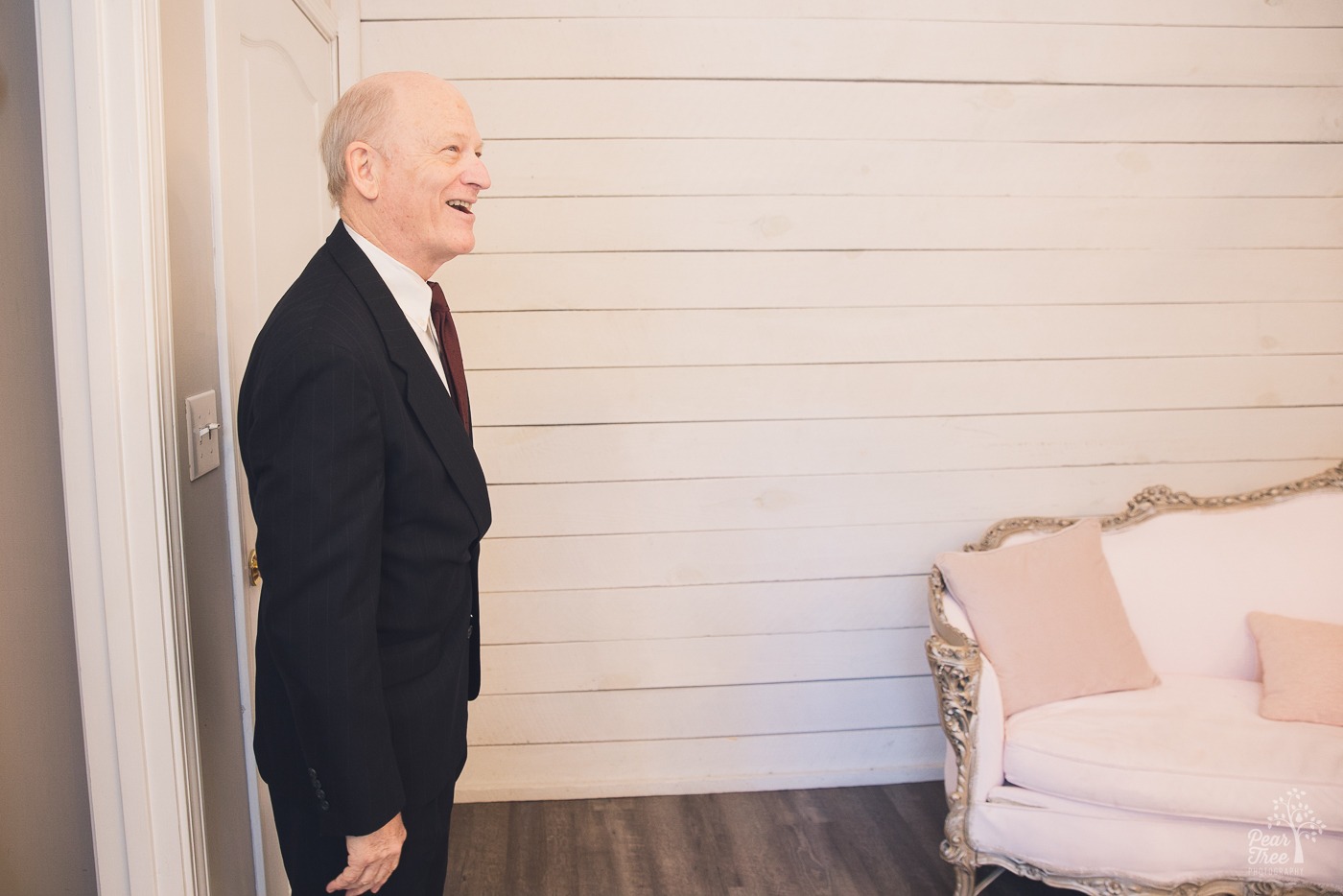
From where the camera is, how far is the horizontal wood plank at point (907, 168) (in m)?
2.58

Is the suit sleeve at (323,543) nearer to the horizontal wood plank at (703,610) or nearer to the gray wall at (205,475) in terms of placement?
the gray wall at (205,475)

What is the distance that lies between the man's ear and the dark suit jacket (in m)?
0.07

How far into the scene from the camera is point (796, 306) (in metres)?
2.69

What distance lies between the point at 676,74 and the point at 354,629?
1833 millimetres

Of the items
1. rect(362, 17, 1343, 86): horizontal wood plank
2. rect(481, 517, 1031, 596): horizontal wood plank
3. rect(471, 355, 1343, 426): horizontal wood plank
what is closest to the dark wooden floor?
rect(481, 517, 1031, 596): horizontal wood plank

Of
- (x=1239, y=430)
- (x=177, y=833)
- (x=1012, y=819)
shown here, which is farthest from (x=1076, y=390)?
(x=177, y=833)

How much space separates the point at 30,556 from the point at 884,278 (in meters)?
2.07

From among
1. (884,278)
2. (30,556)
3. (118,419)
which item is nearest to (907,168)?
(884,278)

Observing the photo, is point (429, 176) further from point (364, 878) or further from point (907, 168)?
point (907, 168)

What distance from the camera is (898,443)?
2781 mm

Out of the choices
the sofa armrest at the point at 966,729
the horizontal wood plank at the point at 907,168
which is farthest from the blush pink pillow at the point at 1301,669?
the horizontal wood plank at the point at 907,168

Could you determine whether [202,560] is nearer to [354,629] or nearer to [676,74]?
[354,629]

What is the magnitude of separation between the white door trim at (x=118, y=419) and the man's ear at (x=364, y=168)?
0.24m

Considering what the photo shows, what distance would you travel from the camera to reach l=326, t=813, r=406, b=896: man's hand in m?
1.29
